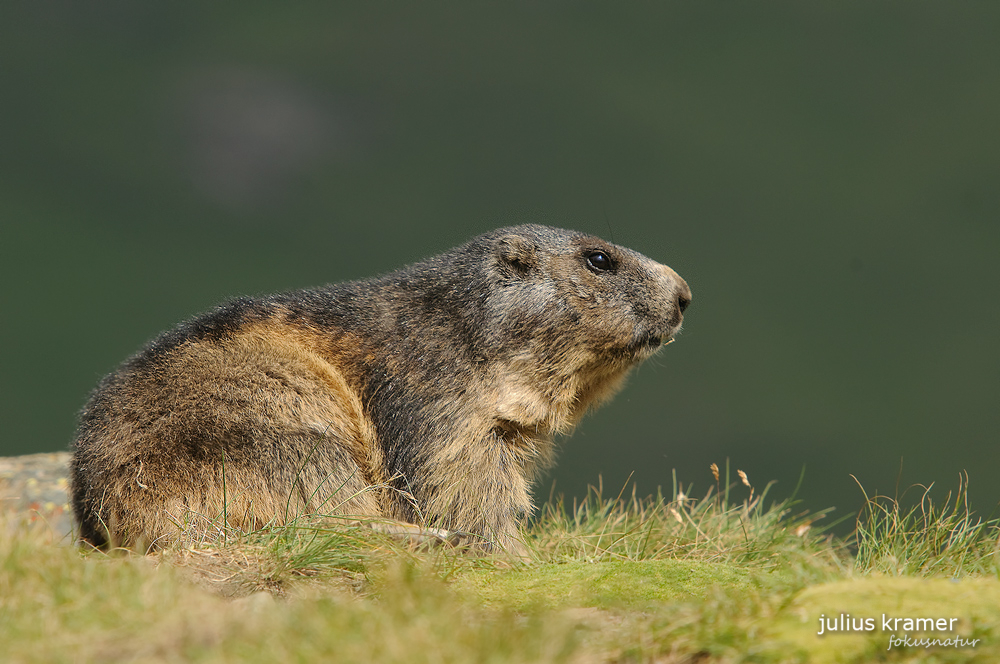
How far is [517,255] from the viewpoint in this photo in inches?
280

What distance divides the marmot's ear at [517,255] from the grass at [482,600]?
2.26 meters

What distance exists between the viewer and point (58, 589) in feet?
12.2

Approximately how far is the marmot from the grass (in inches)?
24.7

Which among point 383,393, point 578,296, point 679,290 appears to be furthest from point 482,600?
point 679,290

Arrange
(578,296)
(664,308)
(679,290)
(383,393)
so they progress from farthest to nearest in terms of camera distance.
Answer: (679,290) → (664,308) → (578,296) → (383,393)

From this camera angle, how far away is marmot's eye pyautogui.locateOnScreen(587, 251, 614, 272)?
7230 mm

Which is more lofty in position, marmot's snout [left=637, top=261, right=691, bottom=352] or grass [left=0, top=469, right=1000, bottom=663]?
marmot's snout [left=637, top=261, right=691, bottom=352]

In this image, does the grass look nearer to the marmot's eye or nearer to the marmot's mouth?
the marmot's mouth

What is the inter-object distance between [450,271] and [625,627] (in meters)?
3.84

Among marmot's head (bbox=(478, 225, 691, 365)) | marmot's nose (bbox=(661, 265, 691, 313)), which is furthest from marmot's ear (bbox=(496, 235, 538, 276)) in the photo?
marmot's nose (bbox=(661, 265, 691, 313))

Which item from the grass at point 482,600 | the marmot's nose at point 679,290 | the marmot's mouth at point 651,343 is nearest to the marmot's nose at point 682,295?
the marmot's nose at point 679,290

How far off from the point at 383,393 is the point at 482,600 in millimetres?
2416

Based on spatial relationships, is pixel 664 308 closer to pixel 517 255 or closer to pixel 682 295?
pixel 682 295

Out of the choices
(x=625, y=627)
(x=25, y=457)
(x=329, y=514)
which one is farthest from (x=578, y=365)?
(x=25, y=457)
